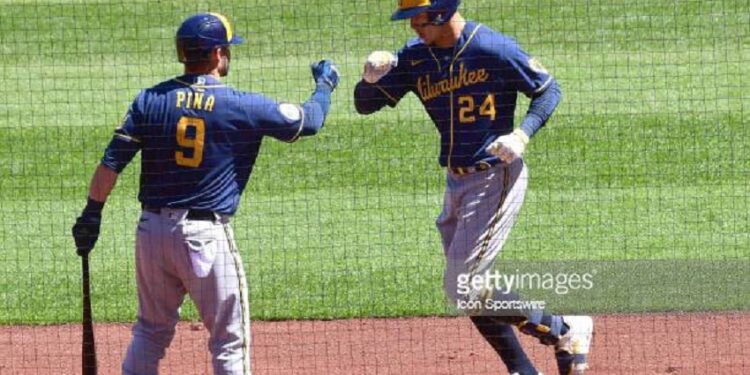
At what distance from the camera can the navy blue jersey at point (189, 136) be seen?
6020 millimetres

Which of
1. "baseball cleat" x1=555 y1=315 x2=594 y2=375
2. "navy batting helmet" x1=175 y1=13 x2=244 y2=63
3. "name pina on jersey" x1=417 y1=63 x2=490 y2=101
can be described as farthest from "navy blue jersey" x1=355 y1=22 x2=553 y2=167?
"navy batting helmet" x1=175 y1=13 x2=244 y2=63

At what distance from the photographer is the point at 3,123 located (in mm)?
12273

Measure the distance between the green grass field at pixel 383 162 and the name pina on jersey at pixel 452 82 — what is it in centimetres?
202

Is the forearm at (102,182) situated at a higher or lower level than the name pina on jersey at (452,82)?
lower

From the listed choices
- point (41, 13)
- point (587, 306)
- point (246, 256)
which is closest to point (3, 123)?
point (41, 13)

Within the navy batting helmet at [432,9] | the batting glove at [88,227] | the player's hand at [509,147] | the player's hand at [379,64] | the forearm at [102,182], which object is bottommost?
the batting glove at [88,227]

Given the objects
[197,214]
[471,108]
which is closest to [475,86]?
[471,108]

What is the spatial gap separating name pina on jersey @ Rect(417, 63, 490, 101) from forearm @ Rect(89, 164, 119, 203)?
1.55 meters

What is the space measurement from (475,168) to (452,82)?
0.41 meters

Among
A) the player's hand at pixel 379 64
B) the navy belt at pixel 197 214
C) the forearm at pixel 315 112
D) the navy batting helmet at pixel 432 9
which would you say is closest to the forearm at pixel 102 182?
the navy belt at pixel 197 214

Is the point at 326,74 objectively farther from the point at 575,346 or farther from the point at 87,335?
the point at 575,346

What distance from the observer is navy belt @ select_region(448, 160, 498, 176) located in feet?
22.0

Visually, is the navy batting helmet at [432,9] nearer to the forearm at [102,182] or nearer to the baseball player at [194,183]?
the baseball player at [194,183]

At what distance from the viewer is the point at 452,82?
22.2ft
